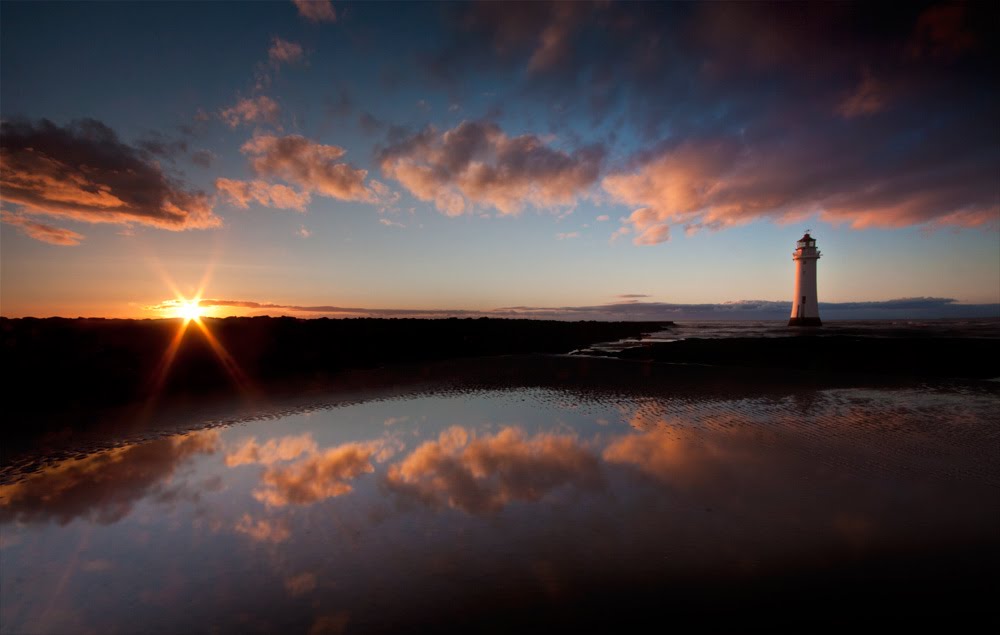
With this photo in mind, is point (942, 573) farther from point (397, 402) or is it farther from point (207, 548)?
point (397, 402)

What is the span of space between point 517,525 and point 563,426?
467 cm

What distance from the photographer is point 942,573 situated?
3816 mm

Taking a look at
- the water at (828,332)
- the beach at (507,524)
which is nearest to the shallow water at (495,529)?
the beach at (507,524)

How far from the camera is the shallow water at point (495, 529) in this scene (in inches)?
142

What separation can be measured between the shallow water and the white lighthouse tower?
6606 cm

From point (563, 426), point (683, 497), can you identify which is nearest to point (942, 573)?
point (683, 497)

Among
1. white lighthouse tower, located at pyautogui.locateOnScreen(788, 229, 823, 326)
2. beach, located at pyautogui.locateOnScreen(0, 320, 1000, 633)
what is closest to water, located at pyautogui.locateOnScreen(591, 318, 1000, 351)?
white lighthouse tower, located at pyautogui.locateOnScreen(788, 229, 823, 326)

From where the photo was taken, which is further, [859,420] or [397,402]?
[397,402]

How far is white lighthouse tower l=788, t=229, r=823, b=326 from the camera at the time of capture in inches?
2453

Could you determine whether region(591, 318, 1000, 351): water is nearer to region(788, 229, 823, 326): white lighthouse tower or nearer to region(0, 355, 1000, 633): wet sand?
region(788, 229, 823, 326): white lighthouse tower

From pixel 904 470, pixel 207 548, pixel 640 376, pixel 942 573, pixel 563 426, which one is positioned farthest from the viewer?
pixel 640 376

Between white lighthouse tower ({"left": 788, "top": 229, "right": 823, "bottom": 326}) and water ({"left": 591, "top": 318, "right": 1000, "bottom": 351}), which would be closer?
water ({"left": 591, "top": 318, "right": 1000, "bottom": 351})

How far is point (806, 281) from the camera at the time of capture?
206 ft

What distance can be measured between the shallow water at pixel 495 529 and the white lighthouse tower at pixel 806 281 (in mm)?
66060
